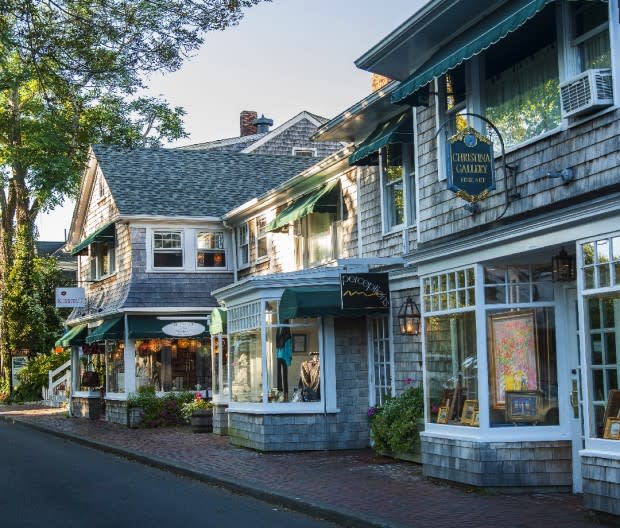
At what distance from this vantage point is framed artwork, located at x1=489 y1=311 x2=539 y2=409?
12750 millimetres

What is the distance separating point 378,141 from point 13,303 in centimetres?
2897

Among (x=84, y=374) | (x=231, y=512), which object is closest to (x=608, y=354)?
(x=231, y=512)

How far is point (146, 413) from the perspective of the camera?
1084 inches

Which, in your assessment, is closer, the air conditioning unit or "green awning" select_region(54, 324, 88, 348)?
the air conditioning unit

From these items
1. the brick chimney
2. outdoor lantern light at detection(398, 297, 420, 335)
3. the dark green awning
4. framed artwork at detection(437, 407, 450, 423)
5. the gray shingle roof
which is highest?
the brick chimney

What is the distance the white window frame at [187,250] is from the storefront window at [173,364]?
6.47 ft

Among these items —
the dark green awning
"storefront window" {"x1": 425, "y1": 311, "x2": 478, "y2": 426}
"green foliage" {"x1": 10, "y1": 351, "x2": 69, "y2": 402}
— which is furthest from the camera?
"green foliage" {"x1": 10, "y1": 351, "x2": 69, "y2": 402}

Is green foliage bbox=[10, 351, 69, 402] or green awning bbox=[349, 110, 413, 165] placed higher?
green awning bbox=[349, 110, 413, 165]

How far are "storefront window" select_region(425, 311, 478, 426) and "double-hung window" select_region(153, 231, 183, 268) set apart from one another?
1585cm

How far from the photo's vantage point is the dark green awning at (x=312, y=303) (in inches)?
718

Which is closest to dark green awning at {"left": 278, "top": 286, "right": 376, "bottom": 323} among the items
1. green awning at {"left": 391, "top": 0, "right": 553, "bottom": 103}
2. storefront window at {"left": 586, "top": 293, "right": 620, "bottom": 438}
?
green awning at {"left": 391, "top": 0, "right": 553, "bottom": 103}

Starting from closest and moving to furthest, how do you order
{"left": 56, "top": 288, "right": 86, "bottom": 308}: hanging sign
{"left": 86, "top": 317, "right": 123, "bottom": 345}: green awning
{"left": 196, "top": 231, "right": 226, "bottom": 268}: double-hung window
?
Answer: 1. {"left": 86, "top": 317, "right": 123, "bottom": 345}: green awning
2. {"left": 196, "top": 231, "right": 226, "bottom": 268}: double-hung window
3. {"left": 56, "top": 288, "right": 86, "bottom": 308}: hanging sign

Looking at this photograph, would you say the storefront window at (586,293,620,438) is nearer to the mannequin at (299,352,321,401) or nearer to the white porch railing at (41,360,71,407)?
the mannequin at (299,352,321,401)

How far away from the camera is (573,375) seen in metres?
12.4
